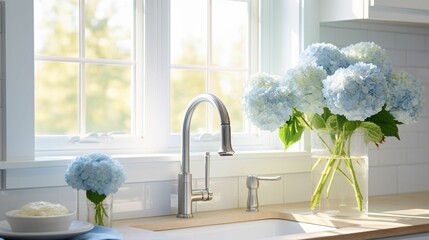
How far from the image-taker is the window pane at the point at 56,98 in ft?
10.2

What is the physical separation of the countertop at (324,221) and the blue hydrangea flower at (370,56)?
21.0 inches

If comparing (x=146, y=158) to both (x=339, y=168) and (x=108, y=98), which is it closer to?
(x=108, y=98)

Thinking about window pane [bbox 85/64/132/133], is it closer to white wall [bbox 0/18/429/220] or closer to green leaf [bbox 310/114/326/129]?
white wall [bbox 0/18/429/220]

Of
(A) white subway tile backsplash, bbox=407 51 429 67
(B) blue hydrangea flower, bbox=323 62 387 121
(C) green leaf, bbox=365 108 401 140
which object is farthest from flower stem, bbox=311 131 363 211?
(A) white subway tile backsplash, bbox=407 51 429 67

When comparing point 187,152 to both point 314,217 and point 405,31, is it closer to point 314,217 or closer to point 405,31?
point 314,217

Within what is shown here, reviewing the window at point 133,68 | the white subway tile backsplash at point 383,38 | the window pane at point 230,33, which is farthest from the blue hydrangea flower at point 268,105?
the white subway tile backsplash at point 383,38

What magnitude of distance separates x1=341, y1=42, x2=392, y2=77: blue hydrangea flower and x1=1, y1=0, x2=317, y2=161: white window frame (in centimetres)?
45

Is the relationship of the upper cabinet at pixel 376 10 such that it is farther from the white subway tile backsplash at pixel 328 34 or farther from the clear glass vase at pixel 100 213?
the clear glass vase at pixel 100 213

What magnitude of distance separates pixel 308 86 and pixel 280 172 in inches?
23.0

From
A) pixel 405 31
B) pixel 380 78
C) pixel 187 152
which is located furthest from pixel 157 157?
pixel 405 31

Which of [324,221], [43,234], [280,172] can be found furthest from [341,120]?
[43,234]

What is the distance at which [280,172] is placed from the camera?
11.7 ft

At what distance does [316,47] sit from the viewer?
318 cm

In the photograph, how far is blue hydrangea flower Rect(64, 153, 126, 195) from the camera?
265cm
